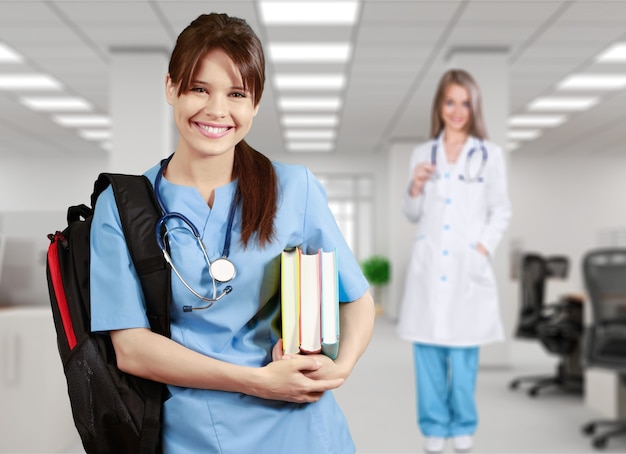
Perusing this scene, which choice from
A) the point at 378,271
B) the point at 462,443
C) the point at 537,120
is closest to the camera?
the point at 462,443

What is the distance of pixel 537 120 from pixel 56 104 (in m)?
5.74

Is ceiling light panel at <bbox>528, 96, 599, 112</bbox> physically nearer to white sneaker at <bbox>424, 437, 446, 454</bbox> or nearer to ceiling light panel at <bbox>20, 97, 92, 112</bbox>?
ceiling light panel at <bbox>20, 97, 92, 112</bbox>

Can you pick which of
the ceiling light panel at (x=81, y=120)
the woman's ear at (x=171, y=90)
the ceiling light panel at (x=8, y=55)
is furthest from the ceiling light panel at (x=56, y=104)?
the woman's ear at (x=171, y=90)

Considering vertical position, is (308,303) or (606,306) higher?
(308,303)

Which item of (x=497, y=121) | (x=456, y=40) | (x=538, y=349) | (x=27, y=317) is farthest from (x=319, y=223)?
(x=538, y=349)

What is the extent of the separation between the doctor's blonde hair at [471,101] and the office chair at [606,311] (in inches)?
48.3

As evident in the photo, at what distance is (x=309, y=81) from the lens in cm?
693

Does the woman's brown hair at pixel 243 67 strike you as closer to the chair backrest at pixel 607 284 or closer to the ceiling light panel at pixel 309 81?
the chair backrest at pixel 607 284

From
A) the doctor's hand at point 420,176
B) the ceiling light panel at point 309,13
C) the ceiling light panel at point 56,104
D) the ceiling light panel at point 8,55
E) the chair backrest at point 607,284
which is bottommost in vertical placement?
the chair backrest at point 607,284

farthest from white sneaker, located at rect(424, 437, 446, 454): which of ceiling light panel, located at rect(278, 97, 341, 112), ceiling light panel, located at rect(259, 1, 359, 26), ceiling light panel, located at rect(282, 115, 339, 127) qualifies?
ceiling light panel, located at rect(282, 115, 339, 127)

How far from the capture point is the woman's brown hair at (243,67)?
0.97 meters

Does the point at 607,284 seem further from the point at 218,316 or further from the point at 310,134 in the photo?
the point at 310,134

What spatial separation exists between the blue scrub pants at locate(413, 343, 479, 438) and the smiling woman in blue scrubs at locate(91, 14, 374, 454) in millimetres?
1771

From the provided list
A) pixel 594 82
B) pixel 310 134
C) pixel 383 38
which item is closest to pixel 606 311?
pixel 383 38
